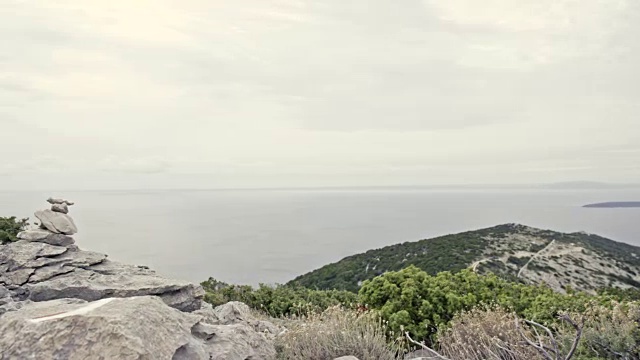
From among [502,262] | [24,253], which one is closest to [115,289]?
[24,253]

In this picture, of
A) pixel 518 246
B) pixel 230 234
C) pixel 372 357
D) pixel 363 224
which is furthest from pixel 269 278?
pixel 363 224

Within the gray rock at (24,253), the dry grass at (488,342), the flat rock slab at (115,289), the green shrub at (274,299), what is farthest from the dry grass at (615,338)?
the gray rock at (24,253)

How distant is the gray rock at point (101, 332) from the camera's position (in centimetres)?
283

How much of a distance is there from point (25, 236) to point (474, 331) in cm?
815

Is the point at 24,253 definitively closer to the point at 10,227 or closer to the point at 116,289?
the point at 116,289

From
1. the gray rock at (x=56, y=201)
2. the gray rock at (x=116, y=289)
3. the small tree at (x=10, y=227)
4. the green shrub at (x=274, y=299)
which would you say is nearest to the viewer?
the gray rock at (x=116, y=289)

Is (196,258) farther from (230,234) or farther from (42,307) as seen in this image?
(42,307)

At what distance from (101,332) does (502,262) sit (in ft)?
124

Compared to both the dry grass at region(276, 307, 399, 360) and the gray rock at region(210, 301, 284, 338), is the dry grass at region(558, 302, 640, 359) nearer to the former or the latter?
the dry grass at region(276, 307, 399, 360)

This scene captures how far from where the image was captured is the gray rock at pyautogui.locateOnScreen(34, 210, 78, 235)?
26.4 ft

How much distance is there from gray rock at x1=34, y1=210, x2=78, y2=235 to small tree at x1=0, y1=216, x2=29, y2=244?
7.27ft

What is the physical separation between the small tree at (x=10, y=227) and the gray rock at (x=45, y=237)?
2068 mm

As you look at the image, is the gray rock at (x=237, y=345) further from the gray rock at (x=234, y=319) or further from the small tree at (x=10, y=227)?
the small tree at (x=10, y=227)

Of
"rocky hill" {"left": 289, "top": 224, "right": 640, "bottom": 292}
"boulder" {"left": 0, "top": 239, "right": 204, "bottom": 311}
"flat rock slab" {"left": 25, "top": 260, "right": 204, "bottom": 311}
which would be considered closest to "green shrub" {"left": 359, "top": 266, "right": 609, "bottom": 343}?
"flat rock slab" {"left": 25, "top": 260, "right": 204, "bottom": 311}
